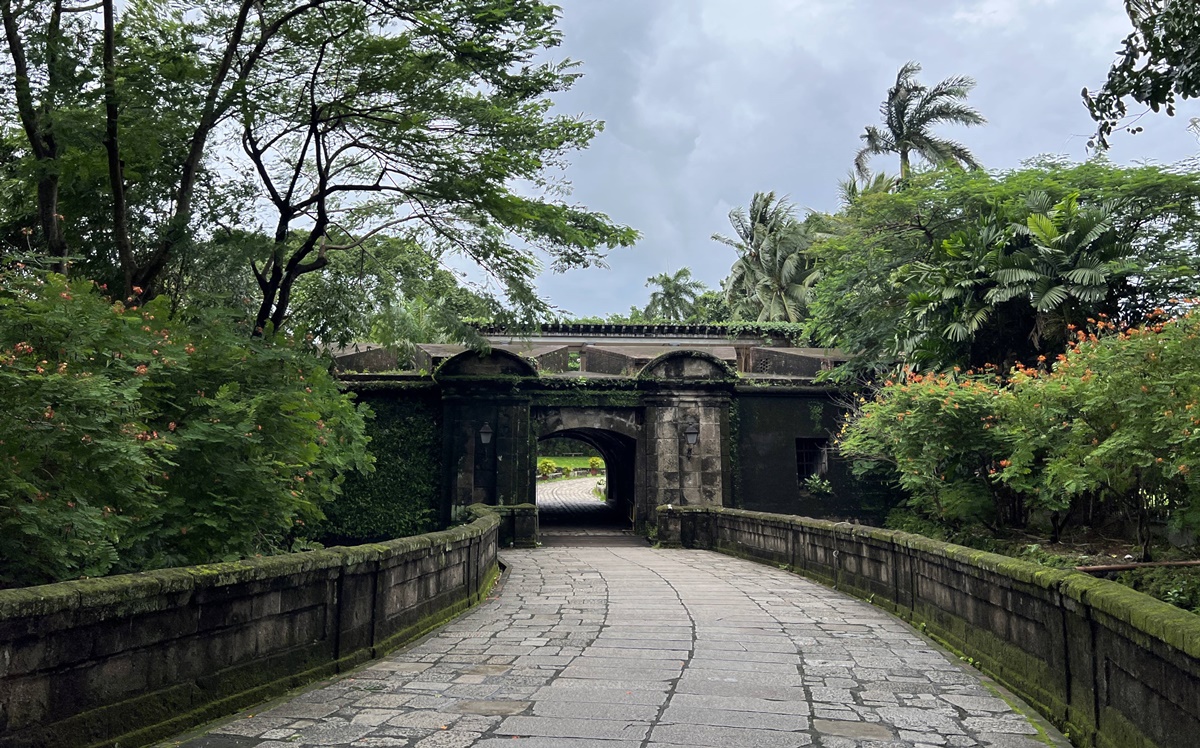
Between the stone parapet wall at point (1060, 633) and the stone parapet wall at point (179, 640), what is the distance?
460cm

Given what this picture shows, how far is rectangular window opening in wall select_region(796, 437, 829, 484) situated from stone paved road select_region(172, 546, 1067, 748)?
37.7 feet

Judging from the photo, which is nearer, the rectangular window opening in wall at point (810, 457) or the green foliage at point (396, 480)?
the green foliage at point (396, 480)

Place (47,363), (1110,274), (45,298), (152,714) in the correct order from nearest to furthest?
(152,714)
(47,363)
(45,298)
(1110,274)

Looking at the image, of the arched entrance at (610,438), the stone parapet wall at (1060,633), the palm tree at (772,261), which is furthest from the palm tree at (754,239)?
the stone parapet wall at (1060,633)

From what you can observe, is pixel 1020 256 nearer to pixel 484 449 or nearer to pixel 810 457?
pixel 810 457

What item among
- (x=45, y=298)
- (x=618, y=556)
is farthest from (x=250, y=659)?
(x=618, y=556)

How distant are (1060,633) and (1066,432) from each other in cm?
696

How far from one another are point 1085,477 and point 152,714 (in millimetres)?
9646

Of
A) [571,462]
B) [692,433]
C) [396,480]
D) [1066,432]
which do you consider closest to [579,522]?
[692,433]

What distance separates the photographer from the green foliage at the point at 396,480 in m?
18.9

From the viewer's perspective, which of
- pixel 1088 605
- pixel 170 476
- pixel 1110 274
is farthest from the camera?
pixel 1110 274

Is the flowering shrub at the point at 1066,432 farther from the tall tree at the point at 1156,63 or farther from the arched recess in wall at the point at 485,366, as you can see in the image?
the arched recess in wall at the point at 485,366

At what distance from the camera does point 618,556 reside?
15703 mm

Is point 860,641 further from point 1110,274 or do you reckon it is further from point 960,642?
point 1110,274
